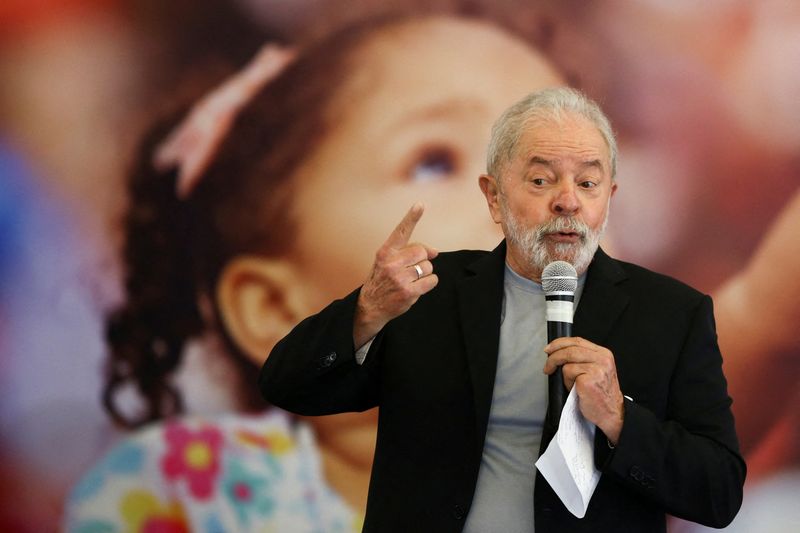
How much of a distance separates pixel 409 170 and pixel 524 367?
6.34 ft

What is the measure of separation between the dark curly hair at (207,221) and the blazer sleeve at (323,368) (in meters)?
1.74

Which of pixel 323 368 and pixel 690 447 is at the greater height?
pixel 323 368

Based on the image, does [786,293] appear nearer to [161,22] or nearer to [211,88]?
[211,88]

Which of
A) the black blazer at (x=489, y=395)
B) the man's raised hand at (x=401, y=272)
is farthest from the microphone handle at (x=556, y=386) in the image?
the man's raised hand at (x=401, y=272)

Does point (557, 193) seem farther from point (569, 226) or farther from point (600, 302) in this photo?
point (600, 302)

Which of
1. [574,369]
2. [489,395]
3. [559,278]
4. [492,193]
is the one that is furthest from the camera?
[492,193]

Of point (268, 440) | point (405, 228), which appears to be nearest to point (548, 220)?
point (405, 228)

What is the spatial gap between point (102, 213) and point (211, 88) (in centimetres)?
74

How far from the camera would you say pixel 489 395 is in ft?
7.24

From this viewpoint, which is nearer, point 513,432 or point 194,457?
point 513,432

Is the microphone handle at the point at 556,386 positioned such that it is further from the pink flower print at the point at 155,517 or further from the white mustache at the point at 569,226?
the pink flower print at the point at 155,517

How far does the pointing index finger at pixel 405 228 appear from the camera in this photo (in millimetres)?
2062

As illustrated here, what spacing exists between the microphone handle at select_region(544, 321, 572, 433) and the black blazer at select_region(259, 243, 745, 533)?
0.48ft

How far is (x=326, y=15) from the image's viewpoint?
163 inches
